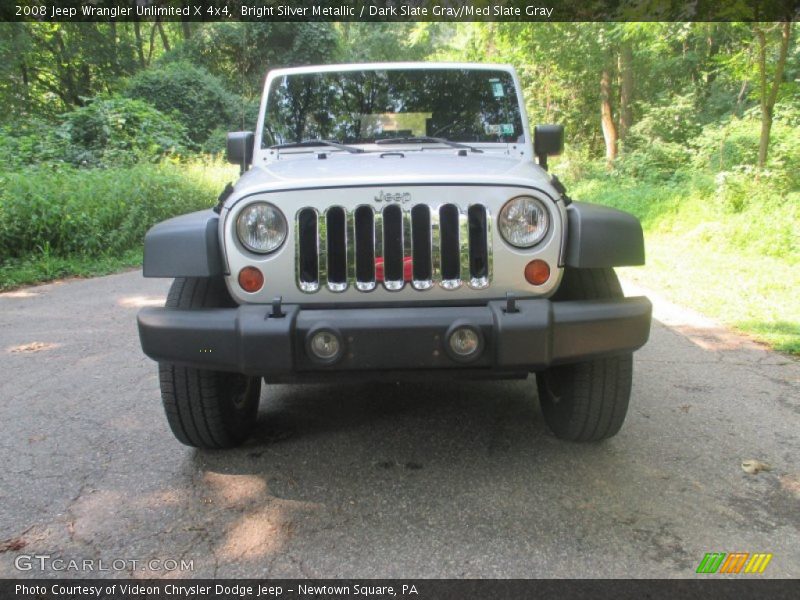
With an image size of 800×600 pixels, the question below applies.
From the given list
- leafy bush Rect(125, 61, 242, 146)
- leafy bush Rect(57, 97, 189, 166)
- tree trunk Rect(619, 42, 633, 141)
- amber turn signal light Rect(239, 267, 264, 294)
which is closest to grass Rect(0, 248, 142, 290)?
leafy bush Rect(57, 97, 189, 166)

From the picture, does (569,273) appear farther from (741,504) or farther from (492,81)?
(492,81)

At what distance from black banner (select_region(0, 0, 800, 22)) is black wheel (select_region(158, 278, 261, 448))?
28.7 ft

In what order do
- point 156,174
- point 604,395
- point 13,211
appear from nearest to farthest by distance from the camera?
1. point 604,395
2. point 13,211
3. point 156,174

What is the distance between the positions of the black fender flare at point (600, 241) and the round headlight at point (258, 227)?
1112 millimetres

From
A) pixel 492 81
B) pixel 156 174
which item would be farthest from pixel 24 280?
pixel 492 81

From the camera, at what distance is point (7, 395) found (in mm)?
3688

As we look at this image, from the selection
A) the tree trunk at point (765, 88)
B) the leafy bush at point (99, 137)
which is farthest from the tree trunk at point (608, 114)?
the leafy bush at point (99, 137)

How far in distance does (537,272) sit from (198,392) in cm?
146

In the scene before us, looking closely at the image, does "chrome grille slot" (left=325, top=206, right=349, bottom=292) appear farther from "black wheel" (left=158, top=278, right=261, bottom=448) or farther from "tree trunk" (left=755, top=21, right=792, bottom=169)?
"tree trunk" (left=755, top=21, right=792, bottom=169)

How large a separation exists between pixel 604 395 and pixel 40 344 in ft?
13.6

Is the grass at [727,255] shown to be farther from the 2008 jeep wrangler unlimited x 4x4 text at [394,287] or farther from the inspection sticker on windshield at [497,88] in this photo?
the 2008 jeep wrangler unlimited x 4x4 text at [394,287]

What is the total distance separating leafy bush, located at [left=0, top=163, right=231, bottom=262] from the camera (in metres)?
7.70

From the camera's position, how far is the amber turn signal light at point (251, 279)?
7.84 feet

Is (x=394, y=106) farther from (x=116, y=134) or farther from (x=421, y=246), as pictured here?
(x=116, y=134)
